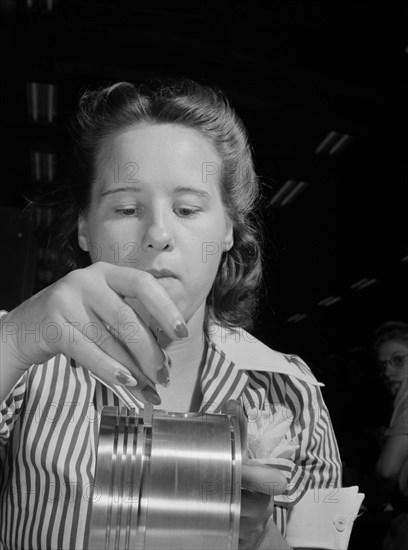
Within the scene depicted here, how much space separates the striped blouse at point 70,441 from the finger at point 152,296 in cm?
18

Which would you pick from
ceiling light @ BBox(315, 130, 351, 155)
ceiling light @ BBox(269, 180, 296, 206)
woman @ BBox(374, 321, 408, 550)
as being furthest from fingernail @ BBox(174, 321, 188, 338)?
ceiling light @ BBox(269, 180, 296, 206)

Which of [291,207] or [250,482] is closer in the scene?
[250,482]

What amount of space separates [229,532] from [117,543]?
0.04 metres

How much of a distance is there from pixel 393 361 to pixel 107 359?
95 centimetres

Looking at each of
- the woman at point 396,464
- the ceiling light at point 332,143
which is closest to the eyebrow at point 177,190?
the woman at point 396,464

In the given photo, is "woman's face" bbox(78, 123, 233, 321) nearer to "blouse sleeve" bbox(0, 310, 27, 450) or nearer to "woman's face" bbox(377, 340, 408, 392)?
"blouse sleeve" bbox(0, 310, 27, 450)

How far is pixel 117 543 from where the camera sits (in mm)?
244

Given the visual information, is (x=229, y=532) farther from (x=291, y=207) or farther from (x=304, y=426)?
(x=291, y=207)

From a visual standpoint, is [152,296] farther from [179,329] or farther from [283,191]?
[283,191]

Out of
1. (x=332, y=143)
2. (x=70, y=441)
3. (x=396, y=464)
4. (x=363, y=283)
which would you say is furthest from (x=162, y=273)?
(x=363, y=283)

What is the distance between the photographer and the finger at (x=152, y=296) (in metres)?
0.28

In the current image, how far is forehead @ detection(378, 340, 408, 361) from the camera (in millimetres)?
1158

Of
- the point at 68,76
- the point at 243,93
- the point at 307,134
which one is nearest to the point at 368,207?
the point at 307,134

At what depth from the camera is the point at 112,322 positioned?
281 mm
